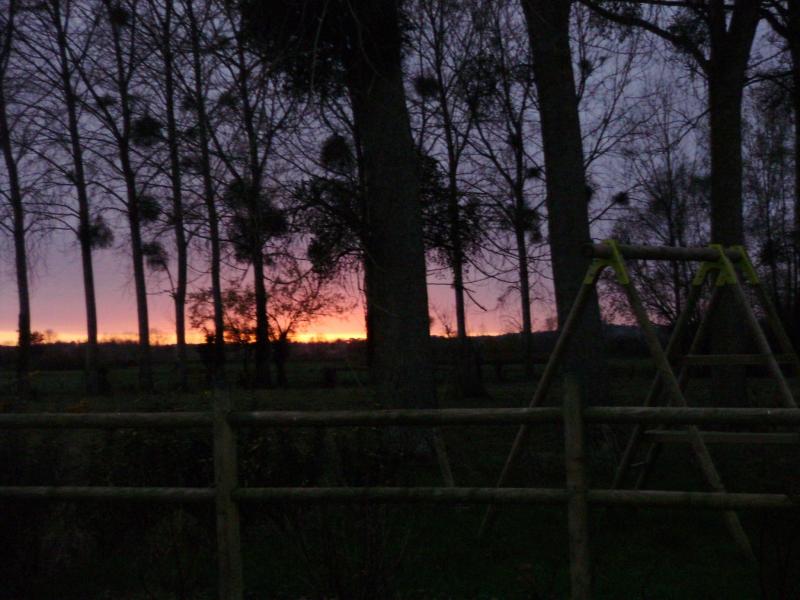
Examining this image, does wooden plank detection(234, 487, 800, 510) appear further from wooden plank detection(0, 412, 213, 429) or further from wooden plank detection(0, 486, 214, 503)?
wooden plank detection(0, 412, 213, 429)

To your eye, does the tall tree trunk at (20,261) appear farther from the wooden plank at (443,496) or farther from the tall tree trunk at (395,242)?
the wooden plank at (443,496)

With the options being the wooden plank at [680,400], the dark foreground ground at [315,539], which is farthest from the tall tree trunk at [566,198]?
the wooden plank at [680,400]

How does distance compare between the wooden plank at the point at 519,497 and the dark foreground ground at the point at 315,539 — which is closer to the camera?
the wooden plank at the point at 519,497

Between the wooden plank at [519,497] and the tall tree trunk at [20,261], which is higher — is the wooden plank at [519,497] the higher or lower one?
A: the lower one

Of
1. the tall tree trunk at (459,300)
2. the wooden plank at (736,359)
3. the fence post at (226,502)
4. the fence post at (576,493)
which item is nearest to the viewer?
the fence post at (576,493)

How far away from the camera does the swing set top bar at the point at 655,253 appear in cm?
536

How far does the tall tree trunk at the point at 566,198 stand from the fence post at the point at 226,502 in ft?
20.0

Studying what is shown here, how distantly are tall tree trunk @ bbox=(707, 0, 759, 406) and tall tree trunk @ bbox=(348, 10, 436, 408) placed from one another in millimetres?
3874

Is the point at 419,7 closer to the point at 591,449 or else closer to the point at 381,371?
the point at 381,371

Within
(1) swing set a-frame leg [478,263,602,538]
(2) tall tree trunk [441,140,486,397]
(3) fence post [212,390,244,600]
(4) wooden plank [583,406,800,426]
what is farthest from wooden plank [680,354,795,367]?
(2) tall tree trunk [441,140,486,397]

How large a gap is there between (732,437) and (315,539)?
2.65 m

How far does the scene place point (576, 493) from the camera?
3973 mm

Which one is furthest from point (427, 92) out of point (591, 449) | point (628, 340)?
point (628, 340)

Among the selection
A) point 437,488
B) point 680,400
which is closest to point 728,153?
point 680,400
